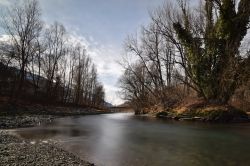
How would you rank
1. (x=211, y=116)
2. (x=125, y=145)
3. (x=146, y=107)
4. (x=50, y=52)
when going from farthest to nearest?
(x=50, y=52)
(x=146, y=107)
(x=211, y=116)
(x=125, y=145)

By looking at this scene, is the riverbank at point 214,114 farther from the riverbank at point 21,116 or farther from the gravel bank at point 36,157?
the gravel bank at point 36,157

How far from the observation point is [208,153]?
9852 millimetres

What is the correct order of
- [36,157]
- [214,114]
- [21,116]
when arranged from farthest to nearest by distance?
[21,116] → [214,114] → [36,157]

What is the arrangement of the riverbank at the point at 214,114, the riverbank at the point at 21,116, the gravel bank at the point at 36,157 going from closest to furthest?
the gravel bank at the point at 36,157
the riverbank at the point at 21,116
the riverbank at the point at 214,114

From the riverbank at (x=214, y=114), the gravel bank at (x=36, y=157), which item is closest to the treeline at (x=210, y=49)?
the riverbank at (x=214, y=114)

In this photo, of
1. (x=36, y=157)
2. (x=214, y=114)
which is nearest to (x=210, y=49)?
(x=214, y=114)

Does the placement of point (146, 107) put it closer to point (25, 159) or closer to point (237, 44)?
point (237, 44)

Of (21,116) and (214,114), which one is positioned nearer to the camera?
(214,114)

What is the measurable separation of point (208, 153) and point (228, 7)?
937 inches

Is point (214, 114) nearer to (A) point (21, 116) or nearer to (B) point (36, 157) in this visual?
(A) point (21, 116)

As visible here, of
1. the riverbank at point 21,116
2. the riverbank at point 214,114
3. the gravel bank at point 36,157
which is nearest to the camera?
the gravel bank at point 36,157

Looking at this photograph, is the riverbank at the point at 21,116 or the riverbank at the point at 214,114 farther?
the riverbank at the point at 214,114

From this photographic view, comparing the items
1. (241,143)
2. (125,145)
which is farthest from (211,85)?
(125,145)

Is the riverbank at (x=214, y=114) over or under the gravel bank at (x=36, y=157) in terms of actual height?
over
